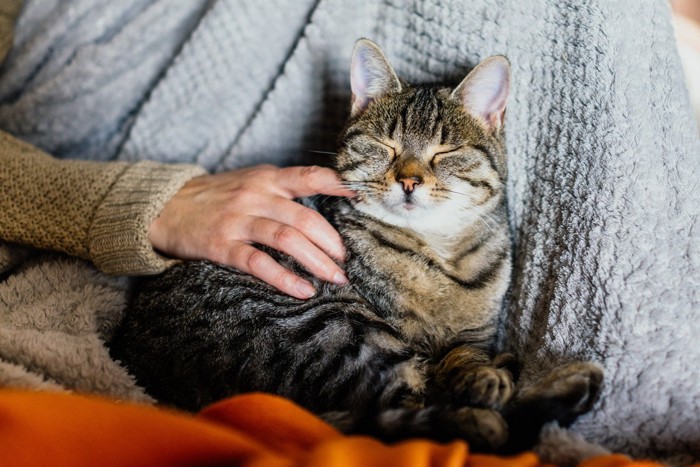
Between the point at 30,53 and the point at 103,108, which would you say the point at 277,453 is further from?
the point at 30,53

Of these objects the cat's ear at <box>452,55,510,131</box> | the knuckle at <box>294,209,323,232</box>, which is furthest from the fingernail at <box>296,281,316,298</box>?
the cat's ear at <box>452,55,510,131</box>

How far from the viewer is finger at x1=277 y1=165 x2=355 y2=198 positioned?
45.9 inches

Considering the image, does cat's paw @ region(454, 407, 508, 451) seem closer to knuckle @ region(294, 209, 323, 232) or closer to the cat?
the cat

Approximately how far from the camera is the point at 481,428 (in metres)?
0.80

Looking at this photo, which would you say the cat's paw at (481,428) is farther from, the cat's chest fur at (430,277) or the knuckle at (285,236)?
the knuckle at (285,236)

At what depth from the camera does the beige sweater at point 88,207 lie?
1.15 m

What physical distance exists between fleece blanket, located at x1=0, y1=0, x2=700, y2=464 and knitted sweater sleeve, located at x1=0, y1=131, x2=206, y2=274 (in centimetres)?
9

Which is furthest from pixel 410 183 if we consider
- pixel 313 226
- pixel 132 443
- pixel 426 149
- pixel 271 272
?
pixel 132 443

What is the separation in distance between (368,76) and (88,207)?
638 millimetres

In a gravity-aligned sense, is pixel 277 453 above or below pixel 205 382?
above

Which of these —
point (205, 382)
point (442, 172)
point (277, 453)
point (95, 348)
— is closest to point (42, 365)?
point (95, 348)

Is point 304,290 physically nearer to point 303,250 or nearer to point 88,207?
point 303,250

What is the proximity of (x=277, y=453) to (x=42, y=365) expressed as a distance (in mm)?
470

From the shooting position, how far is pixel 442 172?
1.13m
